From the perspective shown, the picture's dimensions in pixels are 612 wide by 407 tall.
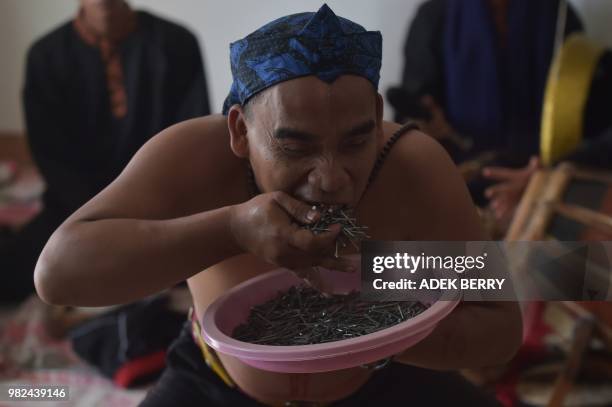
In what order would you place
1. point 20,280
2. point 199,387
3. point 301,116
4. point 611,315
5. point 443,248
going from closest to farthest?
point 301,116 → point 443,248 → point 199,387 → point 611,315 → point 20,280

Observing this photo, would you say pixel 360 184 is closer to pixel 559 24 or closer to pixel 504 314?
pixel 504 314

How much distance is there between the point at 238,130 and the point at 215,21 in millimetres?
191

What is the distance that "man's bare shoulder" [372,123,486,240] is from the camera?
0.65m

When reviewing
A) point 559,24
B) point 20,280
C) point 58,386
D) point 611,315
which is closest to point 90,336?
point 20,280

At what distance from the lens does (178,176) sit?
0.61 metres

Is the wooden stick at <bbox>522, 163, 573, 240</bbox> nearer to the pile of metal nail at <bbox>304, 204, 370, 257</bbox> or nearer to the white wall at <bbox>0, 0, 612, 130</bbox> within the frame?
the white wall at <bbox>0, 0, 612, 130</bbox>

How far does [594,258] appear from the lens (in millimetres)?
654

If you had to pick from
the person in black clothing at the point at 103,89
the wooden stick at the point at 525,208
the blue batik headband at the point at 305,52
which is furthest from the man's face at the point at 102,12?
the wooden stick at the point at 525,208

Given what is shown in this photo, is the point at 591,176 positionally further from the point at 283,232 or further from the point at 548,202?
the point at 283,232

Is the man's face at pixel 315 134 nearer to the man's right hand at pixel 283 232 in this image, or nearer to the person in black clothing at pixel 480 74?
the man's right hand at pixel 283 232

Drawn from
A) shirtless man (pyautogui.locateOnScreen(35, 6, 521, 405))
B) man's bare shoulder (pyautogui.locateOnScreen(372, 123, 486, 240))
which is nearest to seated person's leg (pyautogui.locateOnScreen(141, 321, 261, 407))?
shirtless man (pyautogui.locateOnScreen(35, 6, 521, 405))

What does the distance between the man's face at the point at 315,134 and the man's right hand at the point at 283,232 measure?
0.10ft

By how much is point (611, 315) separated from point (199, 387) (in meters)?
0.63

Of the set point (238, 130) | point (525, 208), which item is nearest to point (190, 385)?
point (238, 130)
